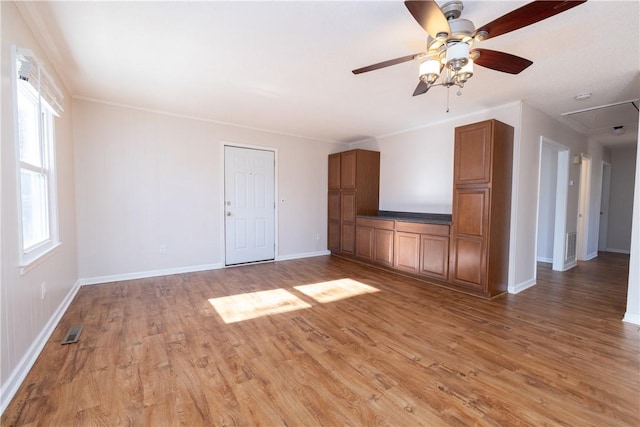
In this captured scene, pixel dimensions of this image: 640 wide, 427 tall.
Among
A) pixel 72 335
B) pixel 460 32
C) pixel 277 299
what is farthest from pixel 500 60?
pixel 72 335

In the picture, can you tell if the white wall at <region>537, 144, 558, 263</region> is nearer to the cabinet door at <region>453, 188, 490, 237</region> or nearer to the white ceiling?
the white ceiling

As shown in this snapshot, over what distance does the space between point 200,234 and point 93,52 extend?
271 centimetres

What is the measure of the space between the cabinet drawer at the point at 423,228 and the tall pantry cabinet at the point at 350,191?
3.54ft

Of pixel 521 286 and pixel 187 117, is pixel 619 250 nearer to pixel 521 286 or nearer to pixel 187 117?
pixel 521 286

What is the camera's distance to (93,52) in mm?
2457

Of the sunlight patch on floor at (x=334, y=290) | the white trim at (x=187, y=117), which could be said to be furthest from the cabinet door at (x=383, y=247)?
the white trim at (x=187, y=117)

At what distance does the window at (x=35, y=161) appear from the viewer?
6.39 ft

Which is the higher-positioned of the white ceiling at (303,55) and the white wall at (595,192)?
the white ceiling at (303,55)

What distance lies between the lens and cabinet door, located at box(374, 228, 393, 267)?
4605 millimetres

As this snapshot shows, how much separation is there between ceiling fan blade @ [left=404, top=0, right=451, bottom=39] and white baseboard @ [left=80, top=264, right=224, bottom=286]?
430 cm

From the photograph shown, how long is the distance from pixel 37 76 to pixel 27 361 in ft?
6.60

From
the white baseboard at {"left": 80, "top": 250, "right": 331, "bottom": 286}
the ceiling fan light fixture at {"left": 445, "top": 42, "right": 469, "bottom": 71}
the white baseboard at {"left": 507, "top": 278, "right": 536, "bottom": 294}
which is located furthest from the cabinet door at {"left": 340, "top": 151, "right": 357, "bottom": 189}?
the ceiling fan light fixture at {"left": 445, "top": 42, "right": 469, "bottom": 71}

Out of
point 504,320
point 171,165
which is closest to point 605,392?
point 504,320

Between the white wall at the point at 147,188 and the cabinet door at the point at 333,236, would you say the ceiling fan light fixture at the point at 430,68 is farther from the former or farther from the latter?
the cabinet door at the point at 333,236
